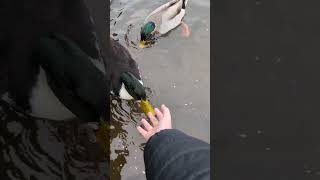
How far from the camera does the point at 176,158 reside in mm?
2039

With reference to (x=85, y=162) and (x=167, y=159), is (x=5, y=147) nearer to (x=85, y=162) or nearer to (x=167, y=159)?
(x=85, y=162)

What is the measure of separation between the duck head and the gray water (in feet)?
0.22

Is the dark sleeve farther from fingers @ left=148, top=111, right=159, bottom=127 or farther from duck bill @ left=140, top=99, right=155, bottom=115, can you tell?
duck bill @ left=140, top=99, right=155, bottom=115

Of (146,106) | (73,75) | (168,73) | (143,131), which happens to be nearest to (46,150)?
(143,131)

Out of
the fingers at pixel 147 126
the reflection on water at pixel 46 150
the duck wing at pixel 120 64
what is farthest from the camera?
the duck wing at pixel 120 64

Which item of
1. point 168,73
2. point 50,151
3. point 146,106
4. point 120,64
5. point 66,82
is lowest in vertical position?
point 50,151

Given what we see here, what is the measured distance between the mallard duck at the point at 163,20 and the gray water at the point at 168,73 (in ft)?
0.24

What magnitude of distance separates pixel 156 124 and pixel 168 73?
865 millimetres

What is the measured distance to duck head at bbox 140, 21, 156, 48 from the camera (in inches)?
162

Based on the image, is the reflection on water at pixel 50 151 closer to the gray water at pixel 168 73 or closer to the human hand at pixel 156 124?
the gray water at pixel 168 73

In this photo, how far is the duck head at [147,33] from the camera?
162 inches

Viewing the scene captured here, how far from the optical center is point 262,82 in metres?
3.86

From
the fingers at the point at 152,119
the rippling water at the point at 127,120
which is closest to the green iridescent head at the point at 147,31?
the rippling water at the point at 127,120

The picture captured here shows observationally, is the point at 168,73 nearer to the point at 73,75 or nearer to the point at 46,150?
the point at 46,150
